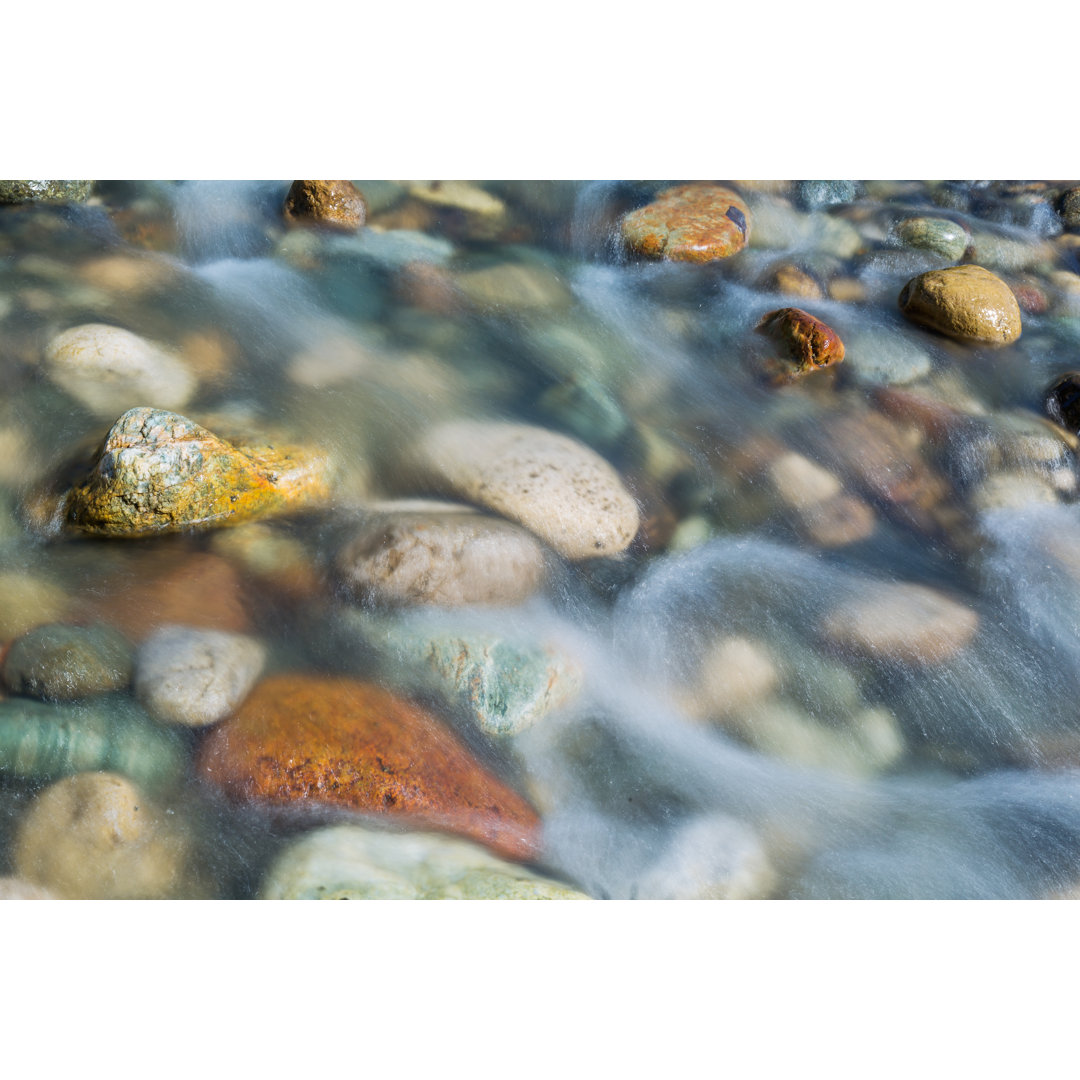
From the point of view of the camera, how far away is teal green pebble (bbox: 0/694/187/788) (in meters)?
2.53

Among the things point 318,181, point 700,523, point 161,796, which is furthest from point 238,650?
point 318,181

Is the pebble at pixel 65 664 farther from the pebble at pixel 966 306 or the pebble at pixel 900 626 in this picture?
the pebble at pixel 966 306

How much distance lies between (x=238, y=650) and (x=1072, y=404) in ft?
15.1

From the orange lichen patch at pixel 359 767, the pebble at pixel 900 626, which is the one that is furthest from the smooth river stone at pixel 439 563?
the pebble at pixel 900 626

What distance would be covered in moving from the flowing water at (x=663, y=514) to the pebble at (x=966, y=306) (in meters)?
0.11

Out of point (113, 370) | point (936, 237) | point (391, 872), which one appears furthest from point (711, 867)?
point (936, 237)

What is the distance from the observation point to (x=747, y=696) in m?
3.16

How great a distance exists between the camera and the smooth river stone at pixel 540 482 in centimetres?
358

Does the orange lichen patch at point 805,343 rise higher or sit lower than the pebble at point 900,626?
higher

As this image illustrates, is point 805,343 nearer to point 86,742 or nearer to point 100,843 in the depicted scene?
point 86,742

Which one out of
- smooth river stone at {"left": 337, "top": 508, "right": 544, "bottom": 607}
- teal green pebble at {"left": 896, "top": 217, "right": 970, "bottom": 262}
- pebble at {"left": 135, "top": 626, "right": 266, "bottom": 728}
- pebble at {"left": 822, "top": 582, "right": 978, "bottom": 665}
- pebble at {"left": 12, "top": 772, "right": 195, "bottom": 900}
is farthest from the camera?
teal green pebble at {"left": 896, "top": 217, "right": 970, "bottom": 262}

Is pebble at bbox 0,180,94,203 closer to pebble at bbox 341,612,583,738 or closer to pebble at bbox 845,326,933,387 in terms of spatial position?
pebble at bbox 341,612,583,738

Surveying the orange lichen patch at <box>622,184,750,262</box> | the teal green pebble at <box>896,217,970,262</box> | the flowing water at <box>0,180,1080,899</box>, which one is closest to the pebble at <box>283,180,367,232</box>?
the flowing water at <box>0,180,1080,899</box>

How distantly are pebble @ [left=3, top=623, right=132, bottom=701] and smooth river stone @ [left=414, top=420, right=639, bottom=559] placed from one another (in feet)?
4.85
